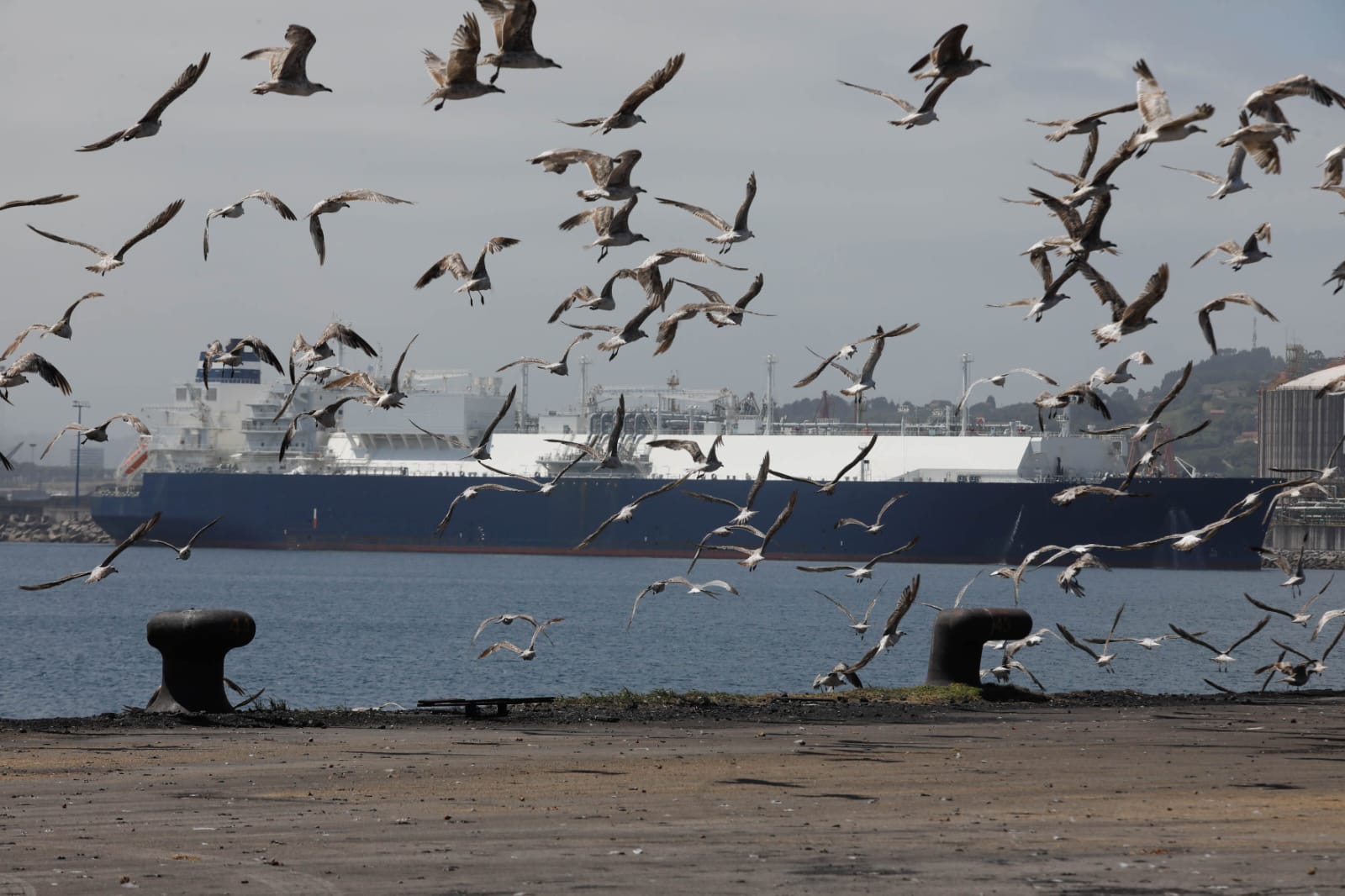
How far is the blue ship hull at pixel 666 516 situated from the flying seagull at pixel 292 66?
6485cm

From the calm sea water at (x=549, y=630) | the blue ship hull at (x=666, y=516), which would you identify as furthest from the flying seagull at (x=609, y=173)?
the blue ship hull at (x=666, y=516)

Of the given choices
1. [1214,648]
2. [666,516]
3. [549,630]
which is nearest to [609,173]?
[1214,648]

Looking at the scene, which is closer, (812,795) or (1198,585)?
(812,795)

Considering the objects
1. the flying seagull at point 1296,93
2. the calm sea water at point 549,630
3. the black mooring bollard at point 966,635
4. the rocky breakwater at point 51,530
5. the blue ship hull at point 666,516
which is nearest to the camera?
the flying seagull at point 1296,93

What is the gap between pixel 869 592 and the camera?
8112cm

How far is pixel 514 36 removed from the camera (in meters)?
13.3

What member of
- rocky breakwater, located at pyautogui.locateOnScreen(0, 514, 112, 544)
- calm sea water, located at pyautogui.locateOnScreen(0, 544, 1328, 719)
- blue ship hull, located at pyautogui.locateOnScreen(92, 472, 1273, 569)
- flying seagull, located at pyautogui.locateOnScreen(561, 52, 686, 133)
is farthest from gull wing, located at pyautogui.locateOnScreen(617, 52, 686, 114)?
rocky breakwater, located at pyautogui.locateOnScreen(0, 514, 112, 544)

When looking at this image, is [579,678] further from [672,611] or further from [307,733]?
[672,611]

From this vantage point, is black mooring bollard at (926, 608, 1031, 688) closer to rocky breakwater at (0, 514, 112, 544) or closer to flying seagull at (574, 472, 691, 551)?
flying seagull at (574, 472, 691, 551)

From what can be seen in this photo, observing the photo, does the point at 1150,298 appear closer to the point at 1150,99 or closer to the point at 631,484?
the point at 1150,99

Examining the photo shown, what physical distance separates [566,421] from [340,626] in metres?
59.5

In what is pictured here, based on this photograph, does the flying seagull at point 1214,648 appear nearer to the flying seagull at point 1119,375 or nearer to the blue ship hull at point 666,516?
the flying seagull at point 1119,375

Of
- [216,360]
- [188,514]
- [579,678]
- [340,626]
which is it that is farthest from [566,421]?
[216,360]

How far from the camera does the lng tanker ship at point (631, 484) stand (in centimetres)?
8612
